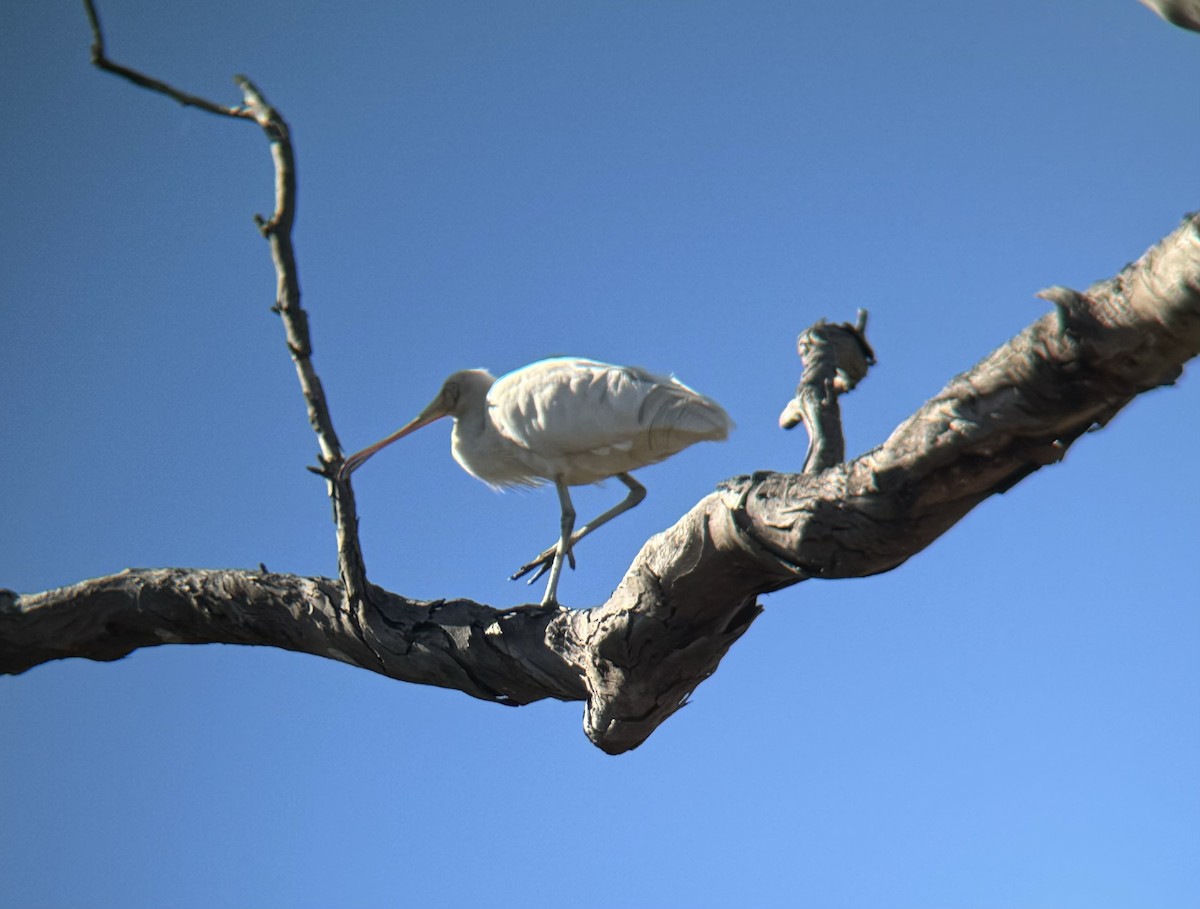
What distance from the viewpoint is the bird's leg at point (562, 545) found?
6488 mm

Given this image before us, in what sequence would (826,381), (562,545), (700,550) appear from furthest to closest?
1. (562,545)
2. (826,381)
3. (700,550)

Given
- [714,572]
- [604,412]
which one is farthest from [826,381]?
[604,412]

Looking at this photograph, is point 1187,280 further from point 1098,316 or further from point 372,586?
point 372,586

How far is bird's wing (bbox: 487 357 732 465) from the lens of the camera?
6.50 m

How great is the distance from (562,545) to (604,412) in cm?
65

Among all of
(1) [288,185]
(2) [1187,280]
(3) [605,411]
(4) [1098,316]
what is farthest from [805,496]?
(3) [605,411]

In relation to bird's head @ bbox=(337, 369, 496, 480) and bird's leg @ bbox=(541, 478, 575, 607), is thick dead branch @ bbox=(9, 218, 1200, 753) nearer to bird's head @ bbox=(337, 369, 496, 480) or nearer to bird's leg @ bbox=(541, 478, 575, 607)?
bird's leg @ bbox=(541, 478, 575, 607)

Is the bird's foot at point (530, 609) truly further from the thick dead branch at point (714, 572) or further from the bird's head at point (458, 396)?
the bird's head at point (458, 396)

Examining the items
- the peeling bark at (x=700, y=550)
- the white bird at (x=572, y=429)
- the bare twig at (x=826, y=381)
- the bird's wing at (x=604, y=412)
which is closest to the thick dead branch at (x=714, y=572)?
the peeling bark at (x=700, y=550)

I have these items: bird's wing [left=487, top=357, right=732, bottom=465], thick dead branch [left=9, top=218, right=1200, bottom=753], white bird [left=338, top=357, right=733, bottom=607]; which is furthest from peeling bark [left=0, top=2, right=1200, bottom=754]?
bird's wing [left=487, top=357, right=732, bottom=465]

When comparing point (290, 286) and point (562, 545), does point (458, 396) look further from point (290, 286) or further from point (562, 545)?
point (290, 286)

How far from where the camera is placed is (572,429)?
685 cm

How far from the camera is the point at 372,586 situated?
499cm

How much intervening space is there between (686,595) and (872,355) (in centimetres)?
110
